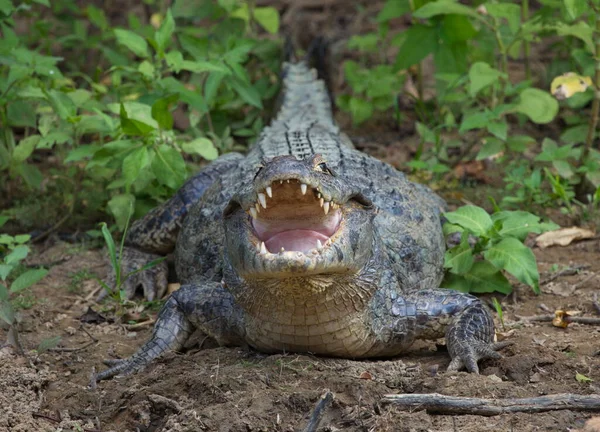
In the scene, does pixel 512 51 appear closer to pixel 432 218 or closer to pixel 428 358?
pixel 432 218

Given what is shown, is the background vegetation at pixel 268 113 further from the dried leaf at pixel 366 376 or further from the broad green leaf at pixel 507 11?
the dried leaf at pixel 366 376

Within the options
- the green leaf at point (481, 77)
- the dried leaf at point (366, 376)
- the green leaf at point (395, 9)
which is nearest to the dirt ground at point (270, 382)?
the dried leaf at point (366, 376)

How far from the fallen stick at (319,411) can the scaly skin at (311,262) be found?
0.51 meters

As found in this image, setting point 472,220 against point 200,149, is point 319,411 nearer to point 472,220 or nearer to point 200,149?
point 472,220

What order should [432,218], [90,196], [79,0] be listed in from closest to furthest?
[432,218], [90,196], [79,0]

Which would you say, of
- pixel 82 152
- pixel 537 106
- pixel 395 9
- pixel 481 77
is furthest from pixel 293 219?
pixel 395 9

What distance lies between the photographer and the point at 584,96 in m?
6.61

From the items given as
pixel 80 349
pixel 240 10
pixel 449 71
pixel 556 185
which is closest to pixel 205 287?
pixel 80 349

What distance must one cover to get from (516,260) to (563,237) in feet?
4.06

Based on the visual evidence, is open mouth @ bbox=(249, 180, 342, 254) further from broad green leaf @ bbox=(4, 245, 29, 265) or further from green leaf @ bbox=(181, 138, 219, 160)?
green leaf @ bbox=(181, 138, 219, 160)

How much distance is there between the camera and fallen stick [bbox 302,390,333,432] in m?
3.44

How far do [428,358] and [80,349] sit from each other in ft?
6.14

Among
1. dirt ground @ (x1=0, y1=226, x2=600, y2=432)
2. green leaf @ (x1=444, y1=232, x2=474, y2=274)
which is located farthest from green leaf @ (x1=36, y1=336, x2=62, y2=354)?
green leaf @ (x1=444, y1=232, x2=474, y2=274)

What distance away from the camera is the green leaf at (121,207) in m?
5.82
